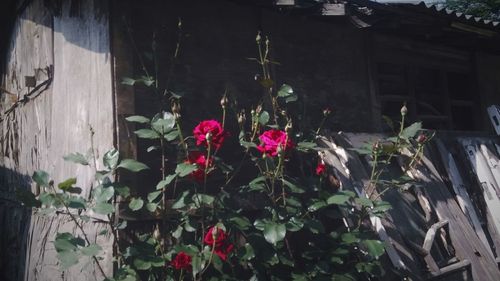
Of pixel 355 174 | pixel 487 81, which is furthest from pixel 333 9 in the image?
pixel 487 81

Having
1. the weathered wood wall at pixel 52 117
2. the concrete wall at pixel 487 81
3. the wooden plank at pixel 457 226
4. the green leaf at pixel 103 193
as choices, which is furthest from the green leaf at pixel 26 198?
the concrete wall at pixel 487 81

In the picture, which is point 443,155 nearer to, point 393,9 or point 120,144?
point 393,9

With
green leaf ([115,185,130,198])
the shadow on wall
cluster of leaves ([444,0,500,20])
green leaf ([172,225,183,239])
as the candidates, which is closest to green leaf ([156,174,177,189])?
green leaf ([115,185,130,198])

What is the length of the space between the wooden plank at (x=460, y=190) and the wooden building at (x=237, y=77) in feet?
0.08

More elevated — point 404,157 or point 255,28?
point 255,28

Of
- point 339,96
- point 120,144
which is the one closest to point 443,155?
point 339,96

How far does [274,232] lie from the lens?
6.94ft

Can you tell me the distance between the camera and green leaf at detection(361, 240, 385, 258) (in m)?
2.26

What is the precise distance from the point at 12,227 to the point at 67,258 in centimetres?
342

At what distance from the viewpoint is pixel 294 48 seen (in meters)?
3.55

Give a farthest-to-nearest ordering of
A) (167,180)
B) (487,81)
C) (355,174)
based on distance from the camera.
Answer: (487,81) → (355,174) → (167,180)

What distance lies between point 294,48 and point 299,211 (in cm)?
175

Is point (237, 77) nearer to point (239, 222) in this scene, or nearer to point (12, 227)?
point (239, 222)

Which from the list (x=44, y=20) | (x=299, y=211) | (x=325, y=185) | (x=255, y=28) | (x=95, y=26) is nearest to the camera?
(x=299, y=211)
